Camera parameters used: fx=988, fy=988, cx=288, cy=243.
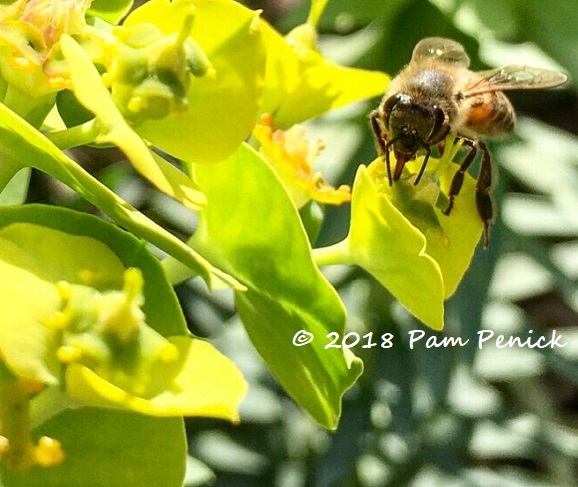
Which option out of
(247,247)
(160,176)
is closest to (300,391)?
(247,247)

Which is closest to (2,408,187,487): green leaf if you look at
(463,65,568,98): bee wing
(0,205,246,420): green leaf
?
(0,205,246,420): green leaf

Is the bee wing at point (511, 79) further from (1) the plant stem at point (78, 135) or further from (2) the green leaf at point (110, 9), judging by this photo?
(1) the plant stem at point (78, 135)

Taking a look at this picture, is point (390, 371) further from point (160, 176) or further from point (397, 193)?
point (160, 176)

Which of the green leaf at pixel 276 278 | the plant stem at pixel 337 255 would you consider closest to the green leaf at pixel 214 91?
the green leaf at pixel 276 278

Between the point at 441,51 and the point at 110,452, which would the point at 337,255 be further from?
the point at 441,51

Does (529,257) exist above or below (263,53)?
below
